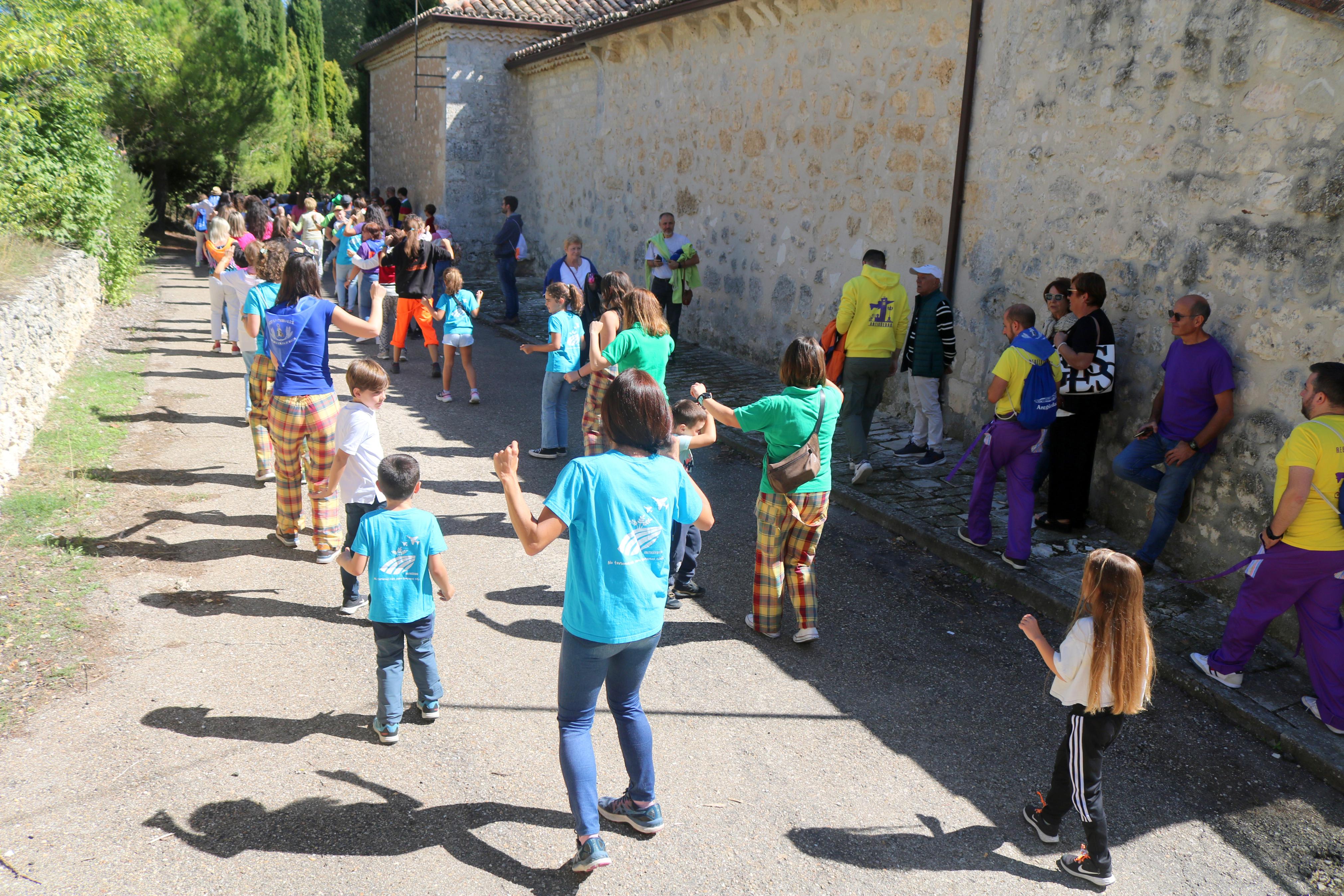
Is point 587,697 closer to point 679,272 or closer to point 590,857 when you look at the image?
point 590,857

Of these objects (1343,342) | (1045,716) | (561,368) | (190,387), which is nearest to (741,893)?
(1045,716)

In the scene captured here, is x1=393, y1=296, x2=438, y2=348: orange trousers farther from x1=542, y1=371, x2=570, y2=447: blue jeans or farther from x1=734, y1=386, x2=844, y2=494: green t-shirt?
x1=734, y1=386, x2=844, y2=494: green t-shirt

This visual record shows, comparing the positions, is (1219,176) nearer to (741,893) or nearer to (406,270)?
(741,893)

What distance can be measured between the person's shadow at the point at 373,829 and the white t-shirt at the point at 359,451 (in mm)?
1701

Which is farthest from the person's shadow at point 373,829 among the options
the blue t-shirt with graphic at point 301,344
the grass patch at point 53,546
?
the blue t-shirt with graphic at point 301,344

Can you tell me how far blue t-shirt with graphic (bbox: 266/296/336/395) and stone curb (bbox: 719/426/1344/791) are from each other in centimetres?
398

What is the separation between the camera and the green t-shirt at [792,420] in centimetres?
466

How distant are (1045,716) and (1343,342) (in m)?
2.66

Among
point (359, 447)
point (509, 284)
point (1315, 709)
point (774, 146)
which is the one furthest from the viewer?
point (509, 284)

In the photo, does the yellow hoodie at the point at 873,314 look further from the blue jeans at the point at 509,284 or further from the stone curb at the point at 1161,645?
the blue jeans at the point at 509,284

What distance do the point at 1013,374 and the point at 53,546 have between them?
610 cm

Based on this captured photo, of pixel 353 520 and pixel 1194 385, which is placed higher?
pixel 1194 385

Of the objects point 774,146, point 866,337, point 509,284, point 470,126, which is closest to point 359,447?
point 866,337

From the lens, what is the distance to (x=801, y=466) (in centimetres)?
466
